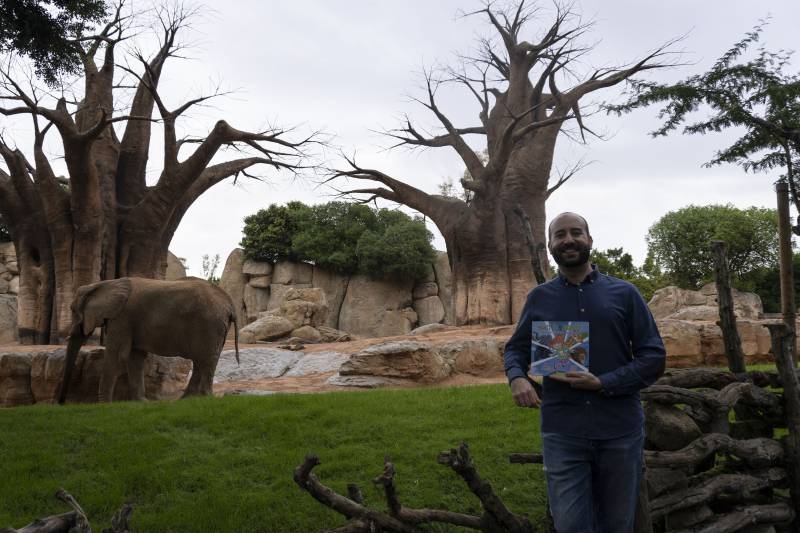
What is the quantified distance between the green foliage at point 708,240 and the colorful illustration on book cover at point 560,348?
2618 centimetres

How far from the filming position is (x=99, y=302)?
910cm

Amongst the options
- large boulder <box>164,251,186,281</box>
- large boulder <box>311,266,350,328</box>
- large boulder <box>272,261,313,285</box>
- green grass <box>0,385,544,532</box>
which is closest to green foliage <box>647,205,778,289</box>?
large boulder <box>311,266,350,328</box>

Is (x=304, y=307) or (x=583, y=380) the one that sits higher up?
(x=304, y=307)

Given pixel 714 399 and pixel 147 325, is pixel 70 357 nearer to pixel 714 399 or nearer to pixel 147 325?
pixel 147 325

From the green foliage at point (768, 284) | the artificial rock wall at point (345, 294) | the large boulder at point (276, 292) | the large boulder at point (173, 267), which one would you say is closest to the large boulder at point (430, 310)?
the artificial rock wall at point (345, 294)

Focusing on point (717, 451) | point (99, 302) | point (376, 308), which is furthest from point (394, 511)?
point (376, 308)

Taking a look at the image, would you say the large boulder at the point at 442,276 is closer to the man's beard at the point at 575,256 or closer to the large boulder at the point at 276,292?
the large boulder at the point at 276,292

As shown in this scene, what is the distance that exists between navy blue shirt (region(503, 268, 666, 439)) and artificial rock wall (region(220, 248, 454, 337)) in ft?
82.2

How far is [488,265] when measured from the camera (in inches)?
732

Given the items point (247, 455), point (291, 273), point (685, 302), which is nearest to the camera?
point (247, 455)

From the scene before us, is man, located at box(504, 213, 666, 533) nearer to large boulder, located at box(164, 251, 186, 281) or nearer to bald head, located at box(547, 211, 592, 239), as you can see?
bald head, located at box(547, 211, 592, 239)

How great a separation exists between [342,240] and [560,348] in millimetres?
26458

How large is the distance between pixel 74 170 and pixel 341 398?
999 centimetres

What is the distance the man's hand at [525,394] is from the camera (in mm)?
2775
